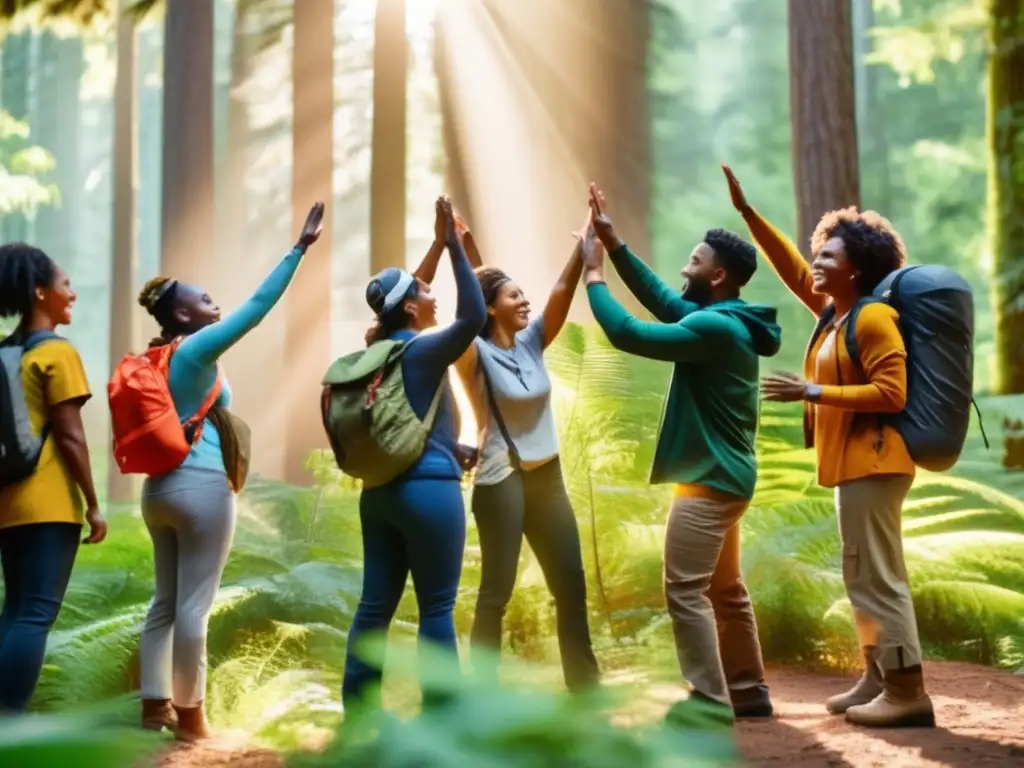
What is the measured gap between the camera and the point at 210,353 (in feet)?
16.0

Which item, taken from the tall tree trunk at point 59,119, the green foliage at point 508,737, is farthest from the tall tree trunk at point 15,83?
the green foliage at point 508,737

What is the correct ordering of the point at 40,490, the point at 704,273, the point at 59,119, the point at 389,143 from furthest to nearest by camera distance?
the point at 59,119 → the point at 389,143 → the point at 704,273 → the point at 40,490

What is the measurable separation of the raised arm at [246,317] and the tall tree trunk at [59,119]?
2962cm

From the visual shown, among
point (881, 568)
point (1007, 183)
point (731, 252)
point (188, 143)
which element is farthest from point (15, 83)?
point (881, 568)

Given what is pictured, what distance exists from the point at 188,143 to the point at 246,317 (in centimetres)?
735

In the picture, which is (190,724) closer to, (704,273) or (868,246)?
(704,273)

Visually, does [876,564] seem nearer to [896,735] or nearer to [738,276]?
[896,735]

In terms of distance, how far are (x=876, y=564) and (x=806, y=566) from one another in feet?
6.65

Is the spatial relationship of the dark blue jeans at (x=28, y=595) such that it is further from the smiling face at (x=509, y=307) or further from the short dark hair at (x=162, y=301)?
the smiling face at (x=509, y=307)

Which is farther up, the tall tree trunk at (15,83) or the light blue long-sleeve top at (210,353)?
the tall tree trunk at (15,83)

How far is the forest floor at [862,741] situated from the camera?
4.39 meters

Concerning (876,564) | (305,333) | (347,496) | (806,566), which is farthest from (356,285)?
(876,564)

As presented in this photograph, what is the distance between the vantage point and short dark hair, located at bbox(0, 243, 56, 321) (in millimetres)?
4918

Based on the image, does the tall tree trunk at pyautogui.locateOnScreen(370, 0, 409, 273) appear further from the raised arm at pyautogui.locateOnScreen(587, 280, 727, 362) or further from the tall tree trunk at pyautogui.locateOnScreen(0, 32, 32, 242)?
the tall tree trunk at pyautogui.locateOnScreen(0, 32, 32, 242)
